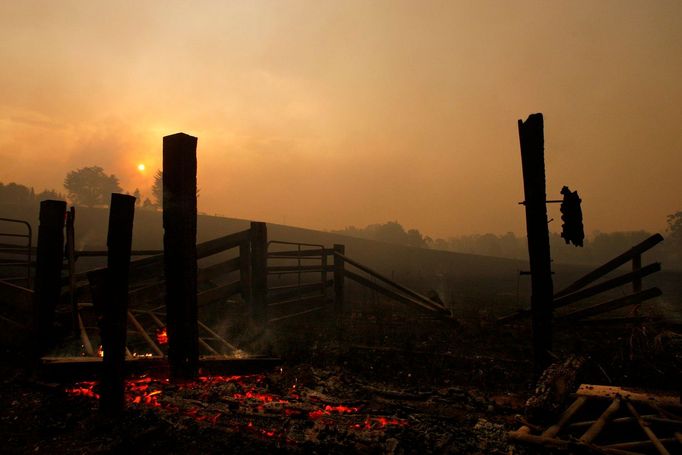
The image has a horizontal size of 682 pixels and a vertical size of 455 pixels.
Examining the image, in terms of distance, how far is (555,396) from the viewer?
14.6 ft

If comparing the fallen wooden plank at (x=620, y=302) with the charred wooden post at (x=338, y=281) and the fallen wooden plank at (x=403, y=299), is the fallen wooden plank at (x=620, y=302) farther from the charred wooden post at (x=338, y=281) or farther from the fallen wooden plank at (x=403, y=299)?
the charred wooden post at (x=338, y=281)

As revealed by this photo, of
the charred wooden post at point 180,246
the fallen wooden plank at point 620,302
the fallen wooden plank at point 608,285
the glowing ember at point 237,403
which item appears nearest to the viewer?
the glowing ember at point 237,403

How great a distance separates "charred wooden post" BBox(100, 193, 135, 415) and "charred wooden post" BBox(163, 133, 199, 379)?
0.42m

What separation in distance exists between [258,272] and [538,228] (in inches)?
200

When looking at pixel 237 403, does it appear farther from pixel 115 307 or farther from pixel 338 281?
pixel 338 281

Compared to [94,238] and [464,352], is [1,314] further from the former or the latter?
[94,238]

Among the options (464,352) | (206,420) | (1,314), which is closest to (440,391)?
(464,352)

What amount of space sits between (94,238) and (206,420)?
36604 mm

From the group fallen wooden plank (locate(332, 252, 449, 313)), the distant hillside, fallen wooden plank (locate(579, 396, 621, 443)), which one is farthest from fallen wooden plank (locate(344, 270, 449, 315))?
the distant hillside

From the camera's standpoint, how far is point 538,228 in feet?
18.8

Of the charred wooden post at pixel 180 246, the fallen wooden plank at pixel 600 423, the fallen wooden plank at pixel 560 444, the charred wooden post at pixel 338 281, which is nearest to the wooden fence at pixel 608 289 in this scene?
the fallen wooden plank at pixel 600 423

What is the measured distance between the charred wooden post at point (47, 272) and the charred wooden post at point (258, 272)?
10.2ft

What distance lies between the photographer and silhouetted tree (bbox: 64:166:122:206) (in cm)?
9162

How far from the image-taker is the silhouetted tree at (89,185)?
Answer: 9162cm
